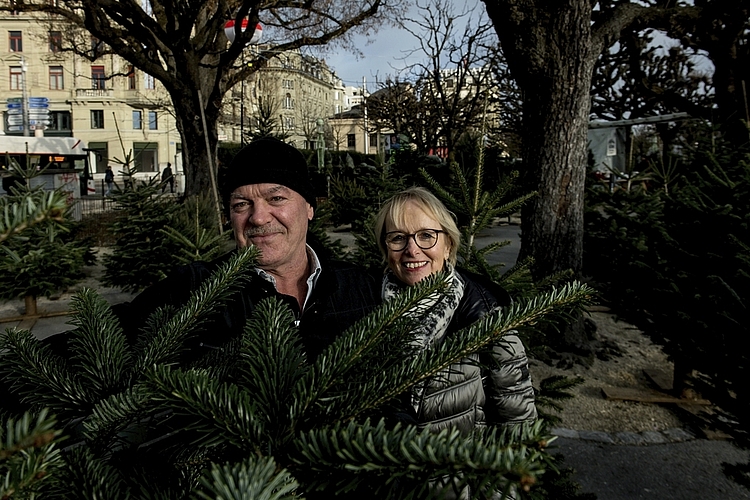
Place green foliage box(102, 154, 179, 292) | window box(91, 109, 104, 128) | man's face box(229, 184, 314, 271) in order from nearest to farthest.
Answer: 1. man's face box(229, 184, 314, 271)
2. green foliage box(102, 154, 179, 292)
3. window box(91, 109, 104, 128)

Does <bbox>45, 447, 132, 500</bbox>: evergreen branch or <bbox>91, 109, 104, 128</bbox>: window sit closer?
<bbox>45, 447, 132, 500</bbox>: evergreen branch

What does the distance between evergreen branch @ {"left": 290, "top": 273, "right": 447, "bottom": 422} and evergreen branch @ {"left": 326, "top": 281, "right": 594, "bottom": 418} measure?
0.09 ft

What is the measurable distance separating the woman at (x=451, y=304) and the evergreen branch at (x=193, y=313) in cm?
86

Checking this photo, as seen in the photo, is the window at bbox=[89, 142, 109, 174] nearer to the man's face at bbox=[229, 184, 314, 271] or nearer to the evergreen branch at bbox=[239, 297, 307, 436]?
the man's face at bbox=[229, 184, 314, 271]

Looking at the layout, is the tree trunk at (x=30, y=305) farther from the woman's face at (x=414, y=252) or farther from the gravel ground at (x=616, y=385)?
the woman's face at (x=414, y=252)

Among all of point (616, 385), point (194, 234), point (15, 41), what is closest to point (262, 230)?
point (616, 385)

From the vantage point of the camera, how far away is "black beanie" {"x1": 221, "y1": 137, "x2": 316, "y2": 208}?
2049 mm

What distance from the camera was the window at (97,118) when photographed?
5181cm

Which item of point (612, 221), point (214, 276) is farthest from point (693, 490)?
point (612, 221)

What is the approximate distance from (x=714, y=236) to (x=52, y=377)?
419 cm

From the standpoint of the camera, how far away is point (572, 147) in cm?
620

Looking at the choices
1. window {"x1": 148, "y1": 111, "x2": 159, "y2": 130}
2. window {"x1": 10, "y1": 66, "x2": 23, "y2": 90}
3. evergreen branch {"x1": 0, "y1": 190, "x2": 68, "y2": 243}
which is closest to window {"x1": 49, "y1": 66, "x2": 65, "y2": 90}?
window {"x1": 10, "y1": 66, "x2": 23, "y2": 90}

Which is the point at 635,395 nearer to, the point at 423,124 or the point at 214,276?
the point at 214,276

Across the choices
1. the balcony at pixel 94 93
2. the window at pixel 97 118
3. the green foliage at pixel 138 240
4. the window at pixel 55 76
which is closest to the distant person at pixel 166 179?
the green foliage at pixel 138 240
